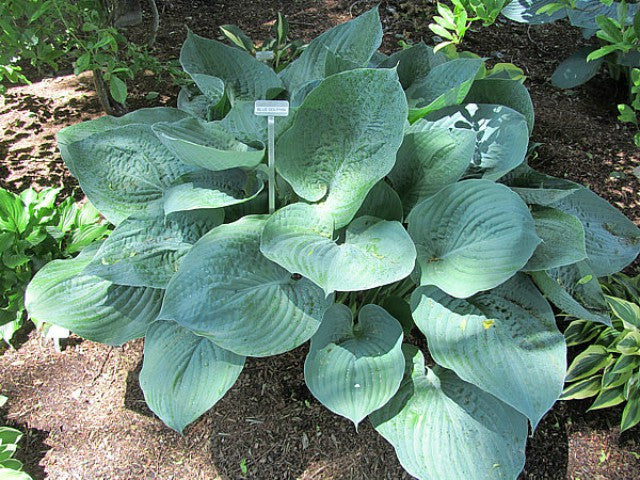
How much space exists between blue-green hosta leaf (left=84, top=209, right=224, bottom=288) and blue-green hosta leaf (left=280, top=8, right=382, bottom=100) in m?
0.57

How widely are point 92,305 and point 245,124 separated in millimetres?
614

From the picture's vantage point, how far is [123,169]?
1444 millimetres

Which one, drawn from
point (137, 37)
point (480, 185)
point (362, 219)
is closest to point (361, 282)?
point (362, 219)

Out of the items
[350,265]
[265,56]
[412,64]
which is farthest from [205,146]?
[265,56]

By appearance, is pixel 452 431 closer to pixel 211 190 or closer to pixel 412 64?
pixel 211 190

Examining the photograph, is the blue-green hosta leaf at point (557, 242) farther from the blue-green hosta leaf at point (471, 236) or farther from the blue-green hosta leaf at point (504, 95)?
the blue-green hosta leaf at point (504, 95)

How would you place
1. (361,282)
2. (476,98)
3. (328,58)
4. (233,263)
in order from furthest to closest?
(476,98) → (328,58) → (233,263) → (361,282)

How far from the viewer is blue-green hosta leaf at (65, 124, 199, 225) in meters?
1.42

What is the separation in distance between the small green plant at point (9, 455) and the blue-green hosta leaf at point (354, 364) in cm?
74

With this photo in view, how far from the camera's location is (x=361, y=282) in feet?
3.61

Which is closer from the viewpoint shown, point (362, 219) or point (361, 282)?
point (361, 282)

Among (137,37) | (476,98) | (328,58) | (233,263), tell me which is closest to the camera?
(233,263)

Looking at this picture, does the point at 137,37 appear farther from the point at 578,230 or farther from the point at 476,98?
the point at 578,230

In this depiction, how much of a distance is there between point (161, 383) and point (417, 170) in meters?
0.85
